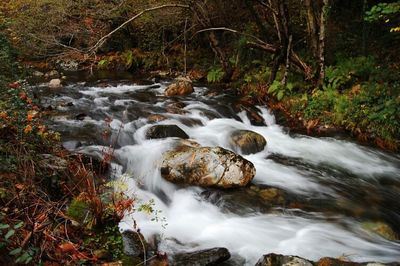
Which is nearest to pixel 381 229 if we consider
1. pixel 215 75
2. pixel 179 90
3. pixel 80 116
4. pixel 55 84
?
pixel 80 116

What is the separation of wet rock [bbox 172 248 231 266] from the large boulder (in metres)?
1.70

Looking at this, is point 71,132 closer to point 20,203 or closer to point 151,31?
point 20,203

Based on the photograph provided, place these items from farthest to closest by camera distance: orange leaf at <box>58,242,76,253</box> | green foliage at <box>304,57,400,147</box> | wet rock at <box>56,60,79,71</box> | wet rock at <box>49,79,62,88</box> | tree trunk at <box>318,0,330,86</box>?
1. wet rock at <box>56,60,79,71</box>
2. wet rock at <box>49,79,62,88</box>
3. tree trunk at <box>318,0,330,86</box>
4. green foliage at <box>304,57,400,147</box>
5. orange leaf at <box>58,242,76,253</box>

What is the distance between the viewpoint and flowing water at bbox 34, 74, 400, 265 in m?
5.09

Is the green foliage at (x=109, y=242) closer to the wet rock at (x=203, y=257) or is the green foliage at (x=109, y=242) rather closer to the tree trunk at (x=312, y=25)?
the wet rock at (x=203, y=257)

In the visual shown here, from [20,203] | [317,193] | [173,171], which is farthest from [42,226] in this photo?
[317,193]

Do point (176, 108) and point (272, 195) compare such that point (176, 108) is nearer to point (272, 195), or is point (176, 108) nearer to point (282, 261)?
point (272, 195)

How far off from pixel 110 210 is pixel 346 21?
12019 mm

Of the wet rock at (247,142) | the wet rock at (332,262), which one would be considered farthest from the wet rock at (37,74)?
the wet rock at (332,262)

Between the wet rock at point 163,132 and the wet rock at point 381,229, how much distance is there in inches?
163

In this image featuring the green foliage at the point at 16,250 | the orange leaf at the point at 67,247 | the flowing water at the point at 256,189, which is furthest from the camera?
the flowing water at the point at 256,189

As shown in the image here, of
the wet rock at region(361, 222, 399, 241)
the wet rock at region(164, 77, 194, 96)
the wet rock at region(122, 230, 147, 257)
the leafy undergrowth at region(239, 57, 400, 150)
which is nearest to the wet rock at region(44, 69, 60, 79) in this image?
the wet rock at region(164, 77, 194, 96)

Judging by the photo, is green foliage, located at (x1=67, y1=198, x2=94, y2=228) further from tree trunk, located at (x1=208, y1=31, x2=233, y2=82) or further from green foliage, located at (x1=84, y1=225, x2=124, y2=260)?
tree trunk, located at (x1=208, y1=31, x2=233, y2=82)

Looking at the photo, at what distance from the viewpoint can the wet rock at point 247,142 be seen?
816 centimetres
